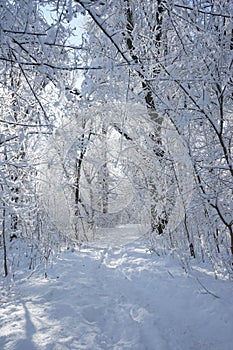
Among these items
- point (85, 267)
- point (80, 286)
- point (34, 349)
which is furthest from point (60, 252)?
point (34, 349)

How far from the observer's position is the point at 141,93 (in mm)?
4070

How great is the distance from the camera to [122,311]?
336 centimetres

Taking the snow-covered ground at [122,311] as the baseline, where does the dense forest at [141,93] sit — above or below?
above

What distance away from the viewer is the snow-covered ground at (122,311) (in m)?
2.65

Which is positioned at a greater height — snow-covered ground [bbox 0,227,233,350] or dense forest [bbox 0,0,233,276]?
dense forest [bbox 0,0,233,276]

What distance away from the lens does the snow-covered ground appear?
265cm

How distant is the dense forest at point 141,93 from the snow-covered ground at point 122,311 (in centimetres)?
70

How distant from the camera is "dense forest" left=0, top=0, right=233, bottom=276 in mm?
2637

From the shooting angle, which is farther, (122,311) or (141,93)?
(141,93)

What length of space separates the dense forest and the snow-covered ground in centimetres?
70

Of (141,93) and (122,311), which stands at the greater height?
(141,93)

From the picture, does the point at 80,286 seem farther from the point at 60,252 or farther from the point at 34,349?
the point at 60,252

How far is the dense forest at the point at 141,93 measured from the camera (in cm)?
264

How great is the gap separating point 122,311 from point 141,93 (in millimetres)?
2923
